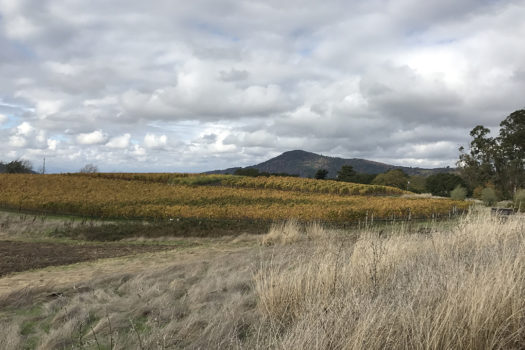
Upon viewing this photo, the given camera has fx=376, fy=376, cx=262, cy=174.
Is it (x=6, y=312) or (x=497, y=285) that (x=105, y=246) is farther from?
(x=497, y=285)

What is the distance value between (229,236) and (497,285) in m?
10.8

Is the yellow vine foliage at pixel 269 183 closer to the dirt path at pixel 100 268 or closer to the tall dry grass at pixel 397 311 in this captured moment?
the dirt path at pixel 100 268

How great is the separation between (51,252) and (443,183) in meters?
44.8

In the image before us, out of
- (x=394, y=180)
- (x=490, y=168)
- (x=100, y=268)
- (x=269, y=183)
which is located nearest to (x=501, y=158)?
(x=490, y=168)

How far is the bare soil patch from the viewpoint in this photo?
381 inches

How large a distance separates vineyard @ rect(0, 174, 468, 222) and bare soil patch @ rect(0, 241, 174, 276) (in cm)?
496

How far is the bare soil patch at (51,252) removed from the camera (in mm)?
9688

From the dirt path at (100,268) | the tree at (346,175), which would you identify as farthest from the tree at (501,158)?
the dirt path at (100,268)

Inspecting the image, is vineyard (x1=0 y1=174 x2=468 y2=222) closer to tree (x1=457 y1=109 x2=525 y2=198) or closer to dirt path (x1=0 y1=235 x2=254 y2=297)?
dirt path (x1=0 y1=235 x2=254 y2=297)

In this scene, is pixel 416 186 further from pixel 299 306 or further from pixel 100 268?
pixel 299 306

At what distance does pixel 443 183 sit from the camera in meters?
45.9

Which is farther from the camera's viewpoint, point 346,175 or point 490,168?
point 346,175

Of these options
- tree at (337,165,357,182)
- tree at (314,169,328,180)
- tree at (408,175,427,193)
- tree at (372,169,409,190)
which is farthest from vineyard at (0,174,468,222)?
tree at (337,165,357,182)

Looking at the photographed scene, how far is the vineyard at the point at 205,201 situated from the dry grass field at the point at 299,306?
8.28 metres
